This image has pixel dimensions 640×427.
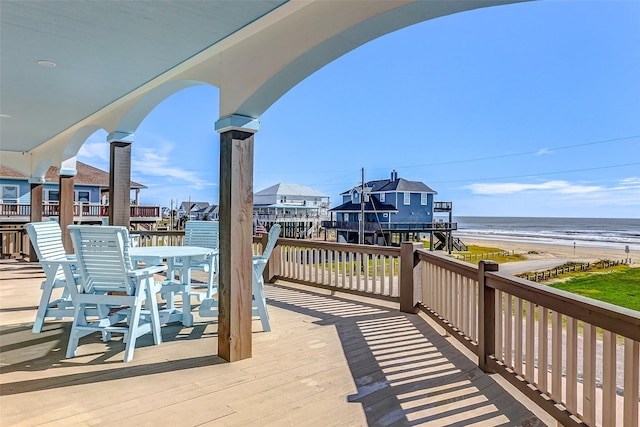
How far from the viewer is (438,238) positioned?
98.1ft

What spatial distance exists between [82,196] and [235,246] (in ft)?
68.8

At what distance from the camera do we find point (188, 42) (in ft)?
10.8

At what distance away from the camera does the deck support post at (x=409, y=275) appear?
4.46 meters

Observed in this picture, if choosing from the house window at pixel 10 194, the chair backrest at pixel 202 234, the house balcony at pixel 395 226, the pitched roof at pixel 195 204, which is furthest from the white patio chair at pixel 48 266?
the pitched roof at pixel 195 204

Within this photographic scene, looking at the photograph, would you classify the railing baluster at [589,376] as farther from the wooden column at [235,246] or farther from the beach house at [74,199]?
the beach house at [74,199]

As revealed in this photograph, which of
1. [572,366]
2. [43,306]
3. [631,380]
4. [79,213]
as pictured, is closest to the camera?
[631,380]

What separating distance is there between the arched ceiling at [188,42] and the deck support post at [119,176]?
29.8 inches

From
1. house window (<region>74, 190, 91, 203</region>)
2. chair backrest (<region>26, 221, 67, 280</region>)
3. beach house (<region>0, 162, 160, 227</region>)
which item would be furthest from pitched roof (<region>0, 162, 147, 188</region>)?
chair backrest (<region>26, 221, 67, 280</region>)

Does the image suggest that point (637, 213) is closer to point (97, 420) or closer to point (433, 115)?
point (433, 115)

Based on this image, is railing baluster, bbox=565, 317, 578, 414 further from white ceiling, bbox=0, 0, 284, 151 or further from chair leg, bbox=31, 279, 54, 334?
chair leg, bbox=31, 279, 54, 334

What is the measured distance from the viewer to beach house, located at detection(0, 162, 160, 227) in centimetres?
→ 1764

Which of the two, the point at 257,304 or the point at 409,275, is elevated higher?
the point at 409,275

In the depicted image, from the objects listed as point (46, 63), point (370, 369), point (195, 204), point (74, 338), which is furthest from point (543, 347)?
point (195, 204)

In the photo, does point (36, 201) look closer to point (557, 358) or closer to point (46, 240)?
point (46, 240)
